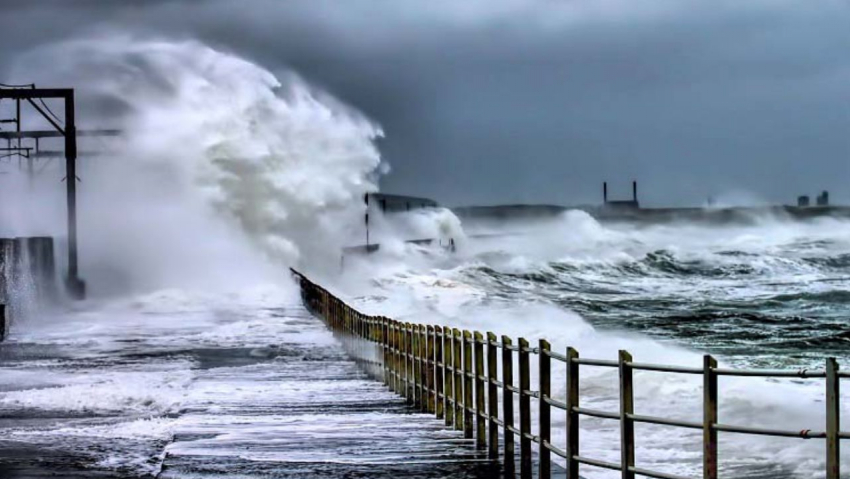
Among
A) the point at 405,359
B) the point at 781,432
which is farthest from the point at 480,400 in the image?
the point at 781,432

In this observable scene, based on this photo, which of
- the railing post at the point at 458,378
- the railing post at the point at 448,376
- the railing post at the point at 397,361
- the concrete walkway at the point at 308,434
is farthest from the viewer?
the railing post at the point at 397,361

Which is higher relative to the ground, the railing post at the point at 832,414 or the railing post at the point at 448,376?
the railing post at the point at 832,414

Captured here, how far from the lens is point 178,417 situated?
1764cm

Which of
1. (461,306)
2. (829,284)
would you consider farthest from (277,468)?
(829,284)

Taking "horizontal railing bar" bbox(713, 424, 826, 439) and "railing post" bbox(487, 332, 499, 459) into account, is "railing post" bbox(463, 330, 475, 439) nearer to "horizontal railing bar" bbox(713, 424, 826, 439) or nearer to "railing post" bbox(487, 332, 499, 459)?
"railing post" bbox(487, 332, 499, 459)

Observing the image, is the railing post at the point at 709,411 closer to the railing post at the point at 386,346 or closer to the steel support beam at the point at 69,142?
the railing post at the point at 386,346

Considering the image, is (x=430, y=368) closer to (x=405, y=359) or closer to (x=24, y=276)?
(x=405, y=359)

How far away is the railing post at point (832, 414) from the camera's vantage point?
27.3ft

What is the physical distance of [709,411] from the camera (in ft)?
29.7

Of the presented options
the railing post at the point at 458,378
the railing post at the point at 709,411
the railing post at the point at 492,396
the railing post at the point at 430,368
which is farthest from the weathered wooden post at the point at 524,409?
the railing post at the point at 430,368

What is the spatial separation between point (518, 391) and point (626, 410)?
289cm

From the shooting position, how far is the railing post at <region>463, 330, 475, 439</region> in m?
15.1

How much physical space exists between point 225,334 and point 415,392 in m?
18.3

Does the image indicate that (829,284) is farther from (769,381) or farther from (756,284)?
(769,381)
